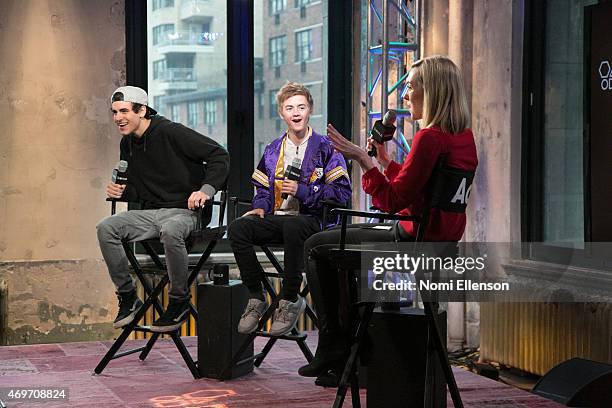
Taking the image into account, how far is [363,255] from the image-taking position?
11.7ft

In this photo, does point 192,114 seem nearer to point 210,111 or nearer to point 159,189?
point 210,111

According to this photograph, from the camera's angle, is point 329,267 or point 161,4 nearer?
point 329,267

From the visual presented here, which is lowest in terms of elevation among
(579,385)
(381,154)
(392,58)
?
(579,385)

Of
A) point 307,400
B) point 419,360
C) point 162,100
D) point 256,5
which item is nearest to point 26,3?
point 162,100

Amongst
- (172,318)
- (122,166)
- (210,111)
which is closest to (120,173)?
(122,166)

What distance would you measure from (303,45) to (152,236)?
100 inches

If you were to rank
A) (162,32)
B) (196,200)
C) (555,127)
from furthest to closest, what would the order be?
(162,32) < (555,127) < (196,200)

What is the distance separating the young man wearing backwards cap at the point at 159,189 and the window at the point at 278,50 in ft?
6.16

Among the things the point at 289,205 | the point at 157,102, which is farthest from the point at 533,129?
the point at 157,102

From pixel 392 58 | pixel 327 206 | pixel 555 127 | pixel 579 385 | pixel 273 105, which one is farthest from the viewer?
pixel 273 105

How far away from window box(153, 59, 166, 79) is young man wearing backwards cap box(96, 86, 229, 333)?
156cm

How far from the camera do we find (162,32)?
6590mm

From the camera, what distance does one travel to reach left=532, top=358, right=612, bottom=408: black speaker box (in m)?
4.05

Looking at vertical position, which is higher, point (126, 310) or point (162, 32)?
point (162, 32)
